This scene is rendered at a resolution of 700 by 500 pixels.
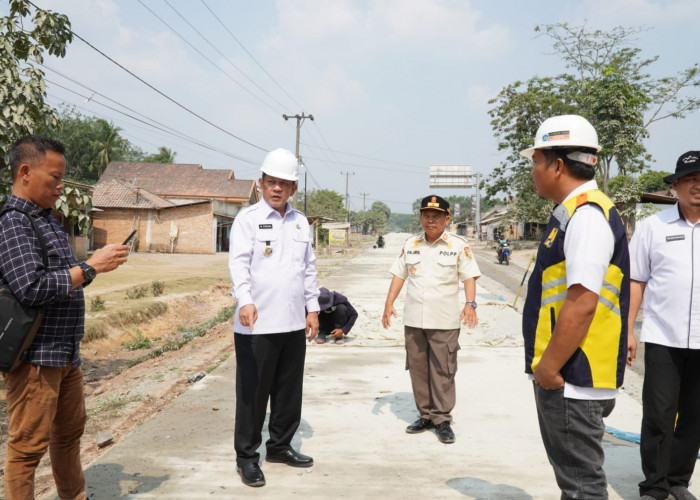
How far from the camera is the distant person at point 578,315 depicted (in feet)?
6.56

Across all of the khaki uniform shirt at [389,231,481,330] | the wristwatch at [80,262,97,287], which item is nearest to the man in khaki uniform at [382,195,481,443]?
the khaki uniform shirt at [389,231,481,330]

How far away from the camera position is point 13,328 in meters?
2.32

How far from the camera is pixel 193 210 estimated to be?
32938mm

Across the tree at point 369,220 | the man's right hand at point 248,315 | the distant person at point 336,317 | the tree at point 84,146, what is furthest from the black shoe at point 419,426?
the tree at point 369,220

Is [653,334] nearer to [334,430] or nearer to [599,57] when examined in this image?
[334,430]

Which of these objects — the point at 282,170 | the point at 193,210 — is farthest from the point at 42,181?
the point at 193,210

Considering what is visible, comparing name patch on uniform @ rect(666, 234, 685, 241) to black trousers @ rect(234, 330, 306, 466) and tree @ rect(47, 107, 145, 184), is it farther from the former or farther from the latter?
tree @ rect(47, 107, 145, 184)

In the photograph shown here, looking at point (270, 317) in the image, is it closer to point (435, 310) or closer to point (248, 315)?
point (248, 315)

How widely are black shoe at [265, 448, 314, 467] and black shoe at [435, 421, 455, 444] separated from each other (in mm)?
1027

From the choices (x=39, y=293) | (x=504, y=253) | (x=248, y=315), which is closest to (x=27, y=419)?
(x=39, y=293)

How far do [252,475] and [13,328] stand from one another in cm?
164

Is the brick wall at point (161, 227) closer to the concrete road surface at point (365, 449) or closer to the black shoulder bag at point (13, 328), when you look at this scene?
the concrete road surface at point (365, 449)

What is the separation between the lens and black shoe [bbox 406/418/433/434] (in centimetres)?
418

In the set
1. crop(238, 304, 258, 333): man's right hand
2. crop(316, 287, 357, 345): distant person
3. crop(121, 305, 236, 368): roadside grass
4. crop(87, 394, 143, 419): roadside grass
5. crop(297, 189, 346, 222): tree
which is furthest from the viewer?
crop(297, 189, 346, 222): tree
